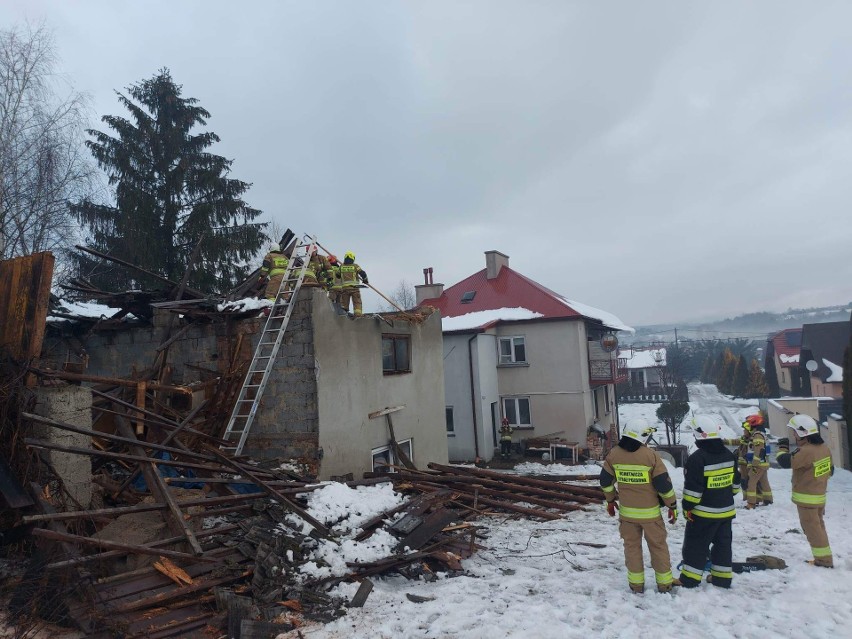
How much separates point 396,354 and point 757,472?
7.81m

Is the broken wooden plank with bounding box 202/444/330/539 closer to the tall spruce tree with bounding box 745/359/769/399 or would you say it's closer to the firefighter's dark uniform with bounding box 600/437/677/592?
the firefighter's dark uniform with bounding box 600/437/677/592

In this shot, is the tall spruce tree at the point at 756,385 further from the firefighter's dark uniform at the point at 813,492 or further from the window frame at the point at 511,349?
the firefighter's dark uniform at the point at 813,492

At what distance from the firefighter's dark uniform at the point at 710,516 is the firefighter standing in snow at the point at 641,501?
21 centimetres

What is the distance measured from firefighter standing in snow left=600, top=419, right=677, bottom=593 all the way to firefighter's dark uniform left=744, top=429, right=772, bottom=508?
5.43 m

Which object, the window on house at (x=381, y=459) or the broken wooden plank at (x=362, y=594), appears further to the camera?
the window on house at (x=381, y=459)

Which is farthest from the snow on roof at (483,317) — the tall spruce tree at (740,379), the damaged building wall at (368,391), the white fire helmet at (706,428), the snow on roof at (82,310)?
the tall spruce tree at (740,379)

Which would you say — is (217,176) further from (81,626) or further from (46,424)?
(81,626)

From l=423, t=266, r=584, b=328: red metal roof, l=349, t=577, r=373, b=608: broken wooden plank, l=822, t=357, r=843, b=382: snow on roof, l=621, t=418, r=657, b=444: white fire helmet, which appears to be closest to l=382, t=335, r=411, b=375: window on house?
l=349, t=577, r=373, b=608: broken wooden plank

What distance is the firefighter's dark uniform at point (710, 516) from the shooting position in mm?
5848

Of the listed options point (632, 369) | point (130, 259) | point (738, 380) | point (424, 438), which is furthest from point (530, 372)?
point (632, 369)

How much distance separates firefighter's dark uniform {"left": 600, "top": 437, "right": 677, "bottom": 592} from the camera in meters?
5.83

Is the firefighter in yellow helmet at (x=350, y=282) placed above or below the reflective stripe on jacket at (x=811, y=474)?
above

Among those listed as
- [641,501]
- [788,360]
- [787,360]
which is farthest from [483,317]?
[787,360]

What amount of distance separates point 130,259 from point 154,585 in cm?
1638
